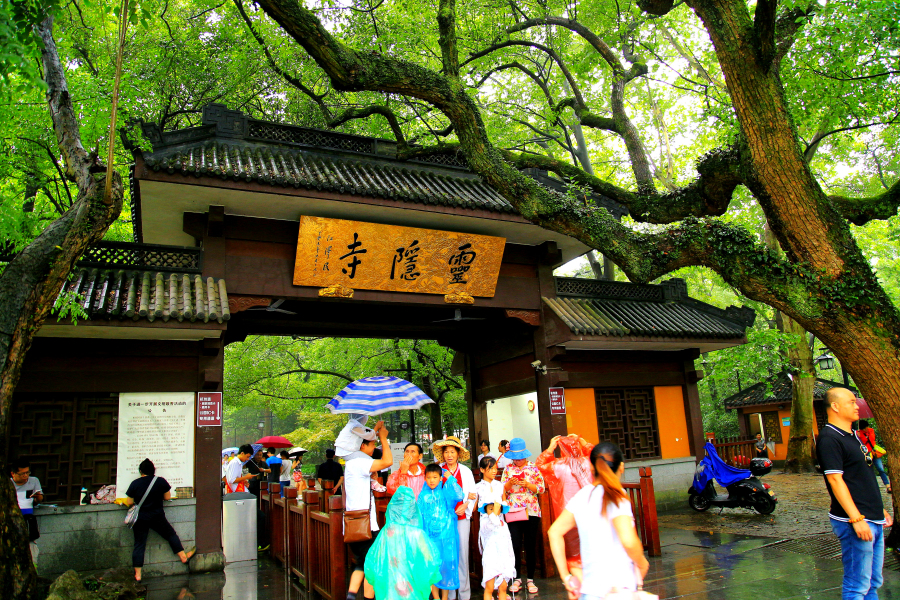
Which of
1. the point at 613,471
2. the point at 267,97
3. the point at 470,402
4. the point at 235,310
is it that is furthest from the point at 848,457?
the point at 267,97

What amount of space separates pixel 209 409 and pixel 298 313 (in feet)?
10.1

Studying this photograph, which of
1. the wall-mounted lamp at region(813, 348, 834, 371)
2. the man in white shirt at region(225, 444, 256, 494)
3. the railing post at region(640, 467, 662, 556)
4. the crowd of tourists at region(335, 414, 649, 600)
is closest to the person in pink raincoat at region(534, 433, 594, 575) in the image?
the crowd of tourists at region(335, 414, 649, 600)

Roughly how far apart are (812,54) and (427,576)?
29.8 ft

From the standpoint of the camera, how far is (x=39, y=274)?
18.3ft

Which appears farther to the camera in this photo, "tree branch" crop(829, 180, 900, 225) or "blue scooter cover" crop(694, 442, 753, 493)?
"blue scooter cover" crop(694, 442, 753, 493)

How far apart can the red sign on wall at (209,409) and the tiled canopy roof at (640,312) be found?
5.83 m

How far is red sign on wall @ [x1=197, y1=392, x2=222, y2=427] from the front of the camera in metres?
8.33

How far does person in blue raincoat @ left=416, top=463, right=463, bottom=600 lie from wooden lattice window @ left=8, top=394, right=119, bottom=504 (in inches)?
207

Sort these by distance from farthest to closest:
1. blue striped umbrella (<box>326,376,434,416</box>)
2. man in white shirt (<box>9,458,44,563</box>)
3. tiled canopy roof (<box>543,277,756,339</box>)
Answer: tiled canopy roof (<box>543,277,756,339</box>)
man in white shirt (<box>9,458,44,563</box>)
blue striped umbrella (<box>326,376,434,416</box>)

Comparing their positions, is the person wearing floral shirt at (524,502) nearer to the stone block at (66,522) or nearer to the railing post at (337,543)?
the railing post at (337,543)

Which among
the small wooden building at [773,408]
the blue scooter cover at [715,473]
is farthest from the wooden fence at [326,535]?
the small wooden building at [773,408]

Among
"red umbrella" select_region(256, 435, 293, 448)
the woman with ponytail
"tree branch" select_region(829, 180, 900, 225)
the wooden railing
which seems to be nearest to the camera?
the woman with ponytail

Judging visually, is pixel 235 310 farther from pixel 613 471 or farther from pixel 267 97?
pixel 267 97

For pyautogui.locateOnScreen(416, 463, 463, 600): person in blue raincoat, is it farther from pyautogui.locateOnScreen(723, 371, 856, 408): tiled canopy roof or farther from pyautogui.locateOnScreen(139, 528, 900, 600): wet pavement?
pyautogui.locateOnScreen(723, 371, 856, 408): tiled canopy roof
